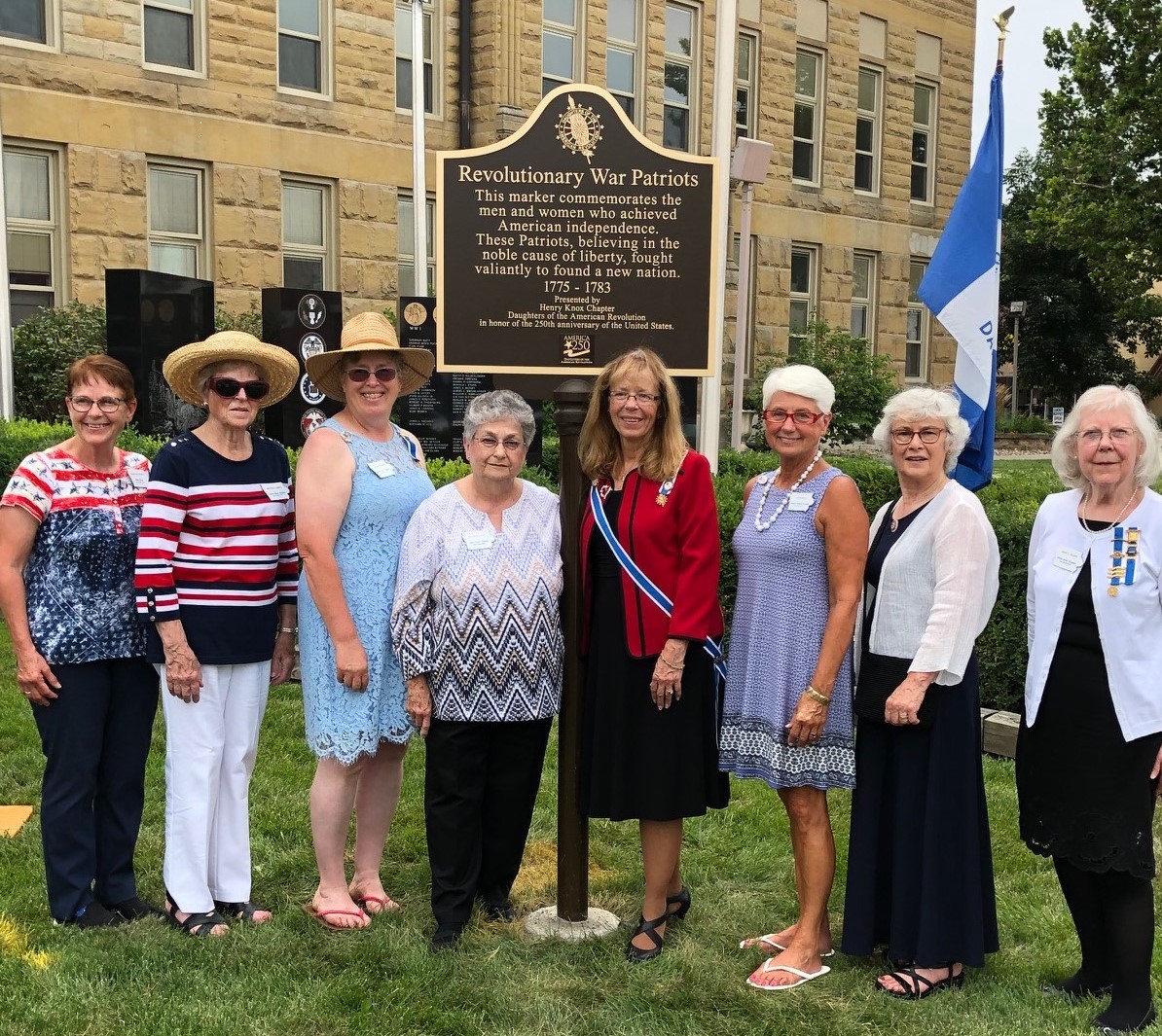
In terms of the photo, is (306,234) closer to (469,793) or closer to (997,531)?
(997,531)

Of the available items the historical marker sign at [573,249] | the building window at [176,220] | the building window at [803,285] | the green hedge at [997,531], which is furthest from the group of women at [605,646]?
the building window at [803,285]

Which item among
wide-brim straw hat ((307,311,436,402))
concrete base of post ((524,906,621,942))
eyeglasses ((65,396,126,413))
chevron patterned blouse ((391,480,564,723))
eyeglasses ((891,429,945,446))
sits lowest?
concrete base of post ((524,906,621,942))

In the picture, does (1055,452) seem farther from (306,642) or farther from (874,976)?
(306,642)

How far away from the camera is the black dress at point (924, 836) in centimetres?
379

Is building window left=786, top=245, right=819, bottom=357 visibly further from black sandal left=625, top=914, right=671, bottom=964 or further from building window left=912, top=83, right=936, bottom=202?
black sandal left=625, top=914, right=671, bottom=964

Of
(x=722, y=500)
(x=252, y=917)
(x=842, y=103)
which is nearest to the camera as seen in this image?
(x=252, y=917)

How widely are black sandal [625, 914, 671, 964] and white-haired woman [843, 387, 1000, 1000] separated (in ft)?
2.27

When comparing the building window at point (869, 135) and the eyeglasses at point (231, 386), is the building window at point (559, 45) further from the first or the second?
the eyeglasses at point (231, 386)

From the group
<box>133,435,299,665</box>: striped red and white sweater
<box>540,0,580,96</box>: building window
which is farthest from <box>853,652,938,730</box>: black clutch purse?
<box>540,0,580,96</box>: building window

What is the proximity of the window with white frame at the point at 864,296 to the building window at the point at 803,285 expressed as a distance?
1329mm

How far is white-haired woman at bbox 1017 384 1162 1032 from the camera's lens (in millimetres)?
3510

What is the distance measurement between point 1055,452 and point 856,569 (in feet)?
2.29

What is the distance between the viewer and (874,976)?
3988 millimetres

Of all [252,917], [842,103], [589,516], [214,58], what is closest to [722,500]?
[589,516]
